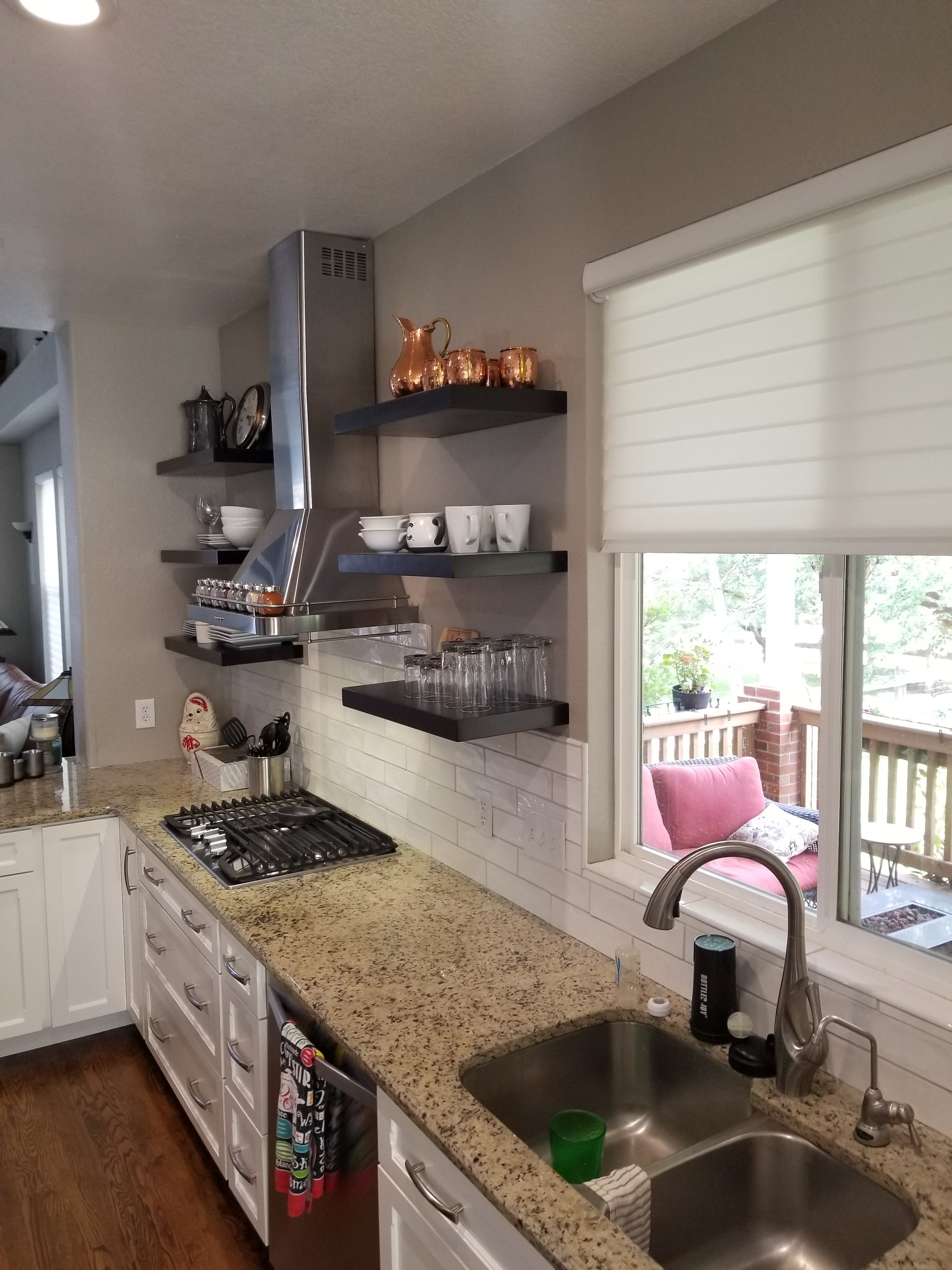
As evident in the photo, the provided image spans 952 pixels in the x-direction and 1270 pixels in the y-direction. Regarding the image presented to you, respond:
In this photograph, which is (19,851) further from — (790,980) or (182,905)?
(790,980)

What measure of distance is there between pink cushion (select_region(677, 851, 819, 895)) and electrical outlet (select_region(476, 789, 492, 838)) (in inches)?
20.7

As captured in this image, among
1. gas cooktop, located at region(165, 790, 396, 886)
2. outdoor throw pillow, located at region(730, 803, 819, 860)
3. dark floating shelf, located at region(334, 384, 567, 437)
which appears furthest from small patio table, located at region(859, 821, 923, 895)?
gas cooktop, located at region(165, 790, 396, 886)

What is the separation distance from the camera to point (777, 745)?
6.04ft

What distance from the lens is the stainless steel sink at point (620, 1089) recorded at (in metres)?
1.72

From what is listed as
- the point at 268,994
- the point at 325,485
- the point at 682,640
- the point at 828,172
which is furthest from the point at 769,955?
the point at 325,485

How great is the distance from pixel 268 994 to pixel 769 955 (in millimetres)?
1119

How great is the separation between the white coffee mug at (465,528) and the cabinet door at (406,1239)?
1.22m

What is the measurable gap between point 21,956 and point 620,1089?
2.28 meters

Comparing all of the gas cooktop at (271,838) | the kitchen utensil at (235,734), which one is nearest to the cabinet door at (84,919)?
the gas cooktop at (271,838)

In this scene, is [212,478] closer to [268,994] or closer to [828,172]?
[268,994]

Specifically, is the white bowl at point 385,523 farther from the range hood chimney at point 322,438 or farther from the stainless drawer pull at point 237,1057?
the stainless drawer pull at point 237,1057

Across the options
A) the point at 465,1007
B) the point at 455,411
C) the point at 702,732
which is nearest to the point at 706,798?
the point at 702,732

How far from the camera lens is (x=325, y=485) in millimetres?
2869

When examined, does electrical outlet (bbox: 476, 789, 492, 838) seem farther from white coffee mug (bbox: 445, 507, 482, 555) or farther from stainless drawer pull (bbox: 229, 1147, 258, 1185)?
stainless drawer pull (bbox: 229, 1147, 258, 1185)
